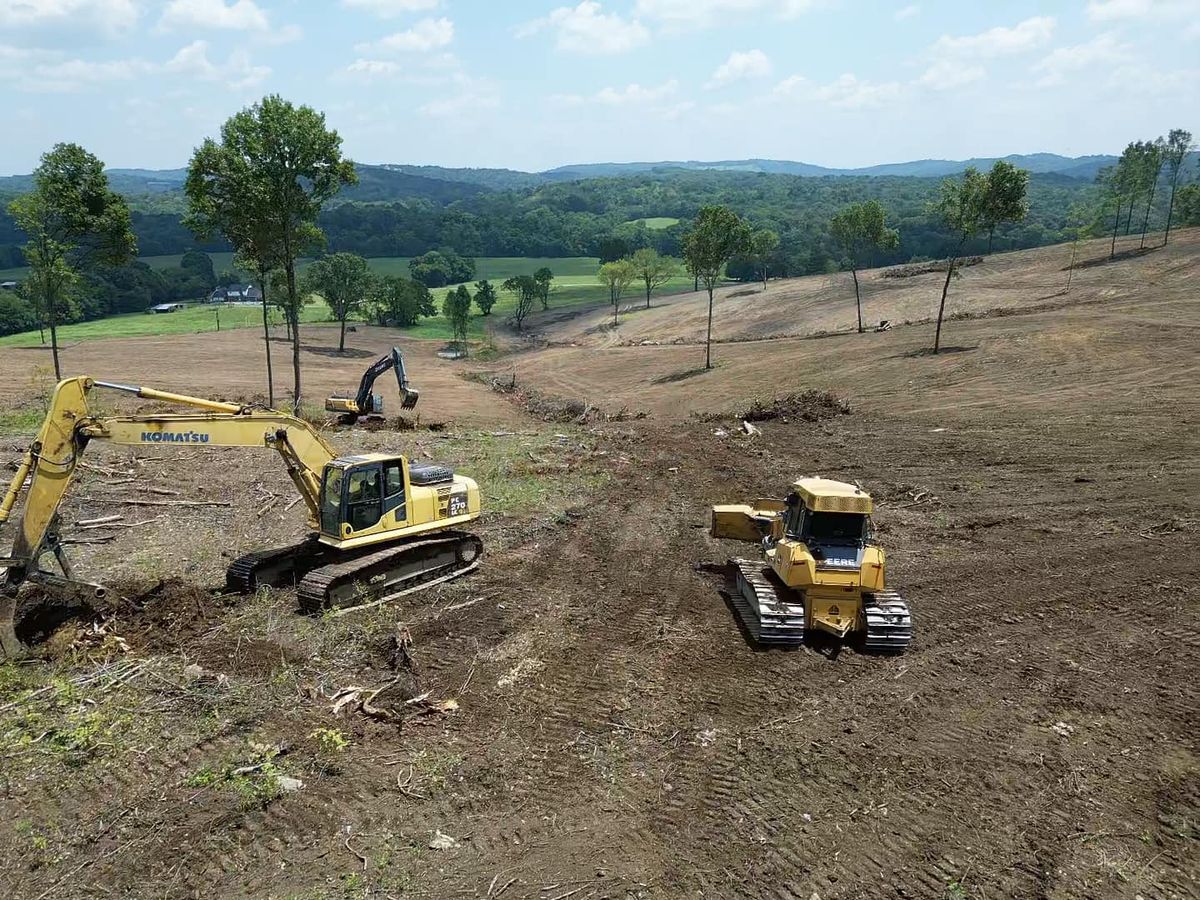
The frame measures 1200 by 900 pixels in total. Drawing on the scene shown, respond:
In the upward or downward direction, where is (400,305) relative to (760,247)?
downward

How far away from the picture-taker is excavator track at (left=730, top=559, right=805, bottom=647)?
12.1m

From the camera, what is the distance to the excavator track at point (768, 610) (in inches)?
476

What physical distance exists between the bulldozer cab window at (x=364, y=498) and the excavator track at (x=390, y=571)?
652 mm

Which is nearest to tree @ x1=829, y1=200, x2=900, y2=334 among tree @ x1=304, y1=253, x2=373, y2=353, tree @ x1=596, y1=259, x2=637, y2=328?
tree @ x1=596, y1=259, x2=637, y2=328

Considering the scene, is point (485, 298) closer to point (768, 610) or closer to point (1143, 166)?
point (1143, 166)

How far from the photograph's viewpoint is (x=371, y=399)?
26.1 m

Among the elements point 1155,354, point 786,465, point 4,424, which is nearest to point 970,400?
point 1155,354

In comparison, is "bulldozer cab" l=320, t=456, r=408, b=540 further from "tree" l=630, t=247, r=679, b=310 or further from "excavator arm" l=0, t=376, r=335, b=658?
"tree" l=630, t=247, r=679, b=310

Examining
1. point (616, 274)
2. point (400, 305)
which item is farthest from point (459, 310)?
point (616, 274)

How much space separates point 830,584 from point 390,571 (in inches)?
308

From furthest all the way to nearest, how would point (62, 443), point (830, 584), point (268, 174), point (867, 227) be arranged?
1. point (867, 227)
2. point (268, 174)
3. point (830, 584)
4. point (62, 443)

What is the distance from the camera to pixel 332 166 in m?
30.5

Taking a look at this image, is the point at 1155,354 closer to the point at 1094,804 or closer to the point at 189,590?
the point at 1094,804

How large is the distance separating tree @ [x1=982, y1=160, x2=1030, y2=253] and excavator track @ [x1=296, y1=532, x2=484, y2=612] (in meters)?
30.7
